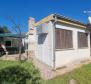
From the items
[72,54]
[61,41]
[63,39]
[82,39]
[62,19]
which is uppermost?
[62,19]

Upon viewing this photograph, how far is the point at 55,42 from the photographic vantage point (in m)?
10.4

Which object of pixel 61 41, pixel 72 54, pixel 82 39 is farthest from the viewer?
pixel 82 39

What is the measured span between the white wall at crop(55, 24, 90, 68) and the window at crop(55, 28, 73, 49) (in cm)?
31

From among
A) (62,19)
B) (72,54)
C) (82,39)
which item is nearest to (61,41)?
(62,19)

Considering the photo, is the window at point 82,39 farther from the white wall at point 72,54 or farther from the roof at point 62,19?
the roof at point 62,19

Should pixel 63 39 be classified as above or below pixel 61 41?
above

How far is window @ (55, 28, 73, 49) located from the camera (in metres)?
10.7

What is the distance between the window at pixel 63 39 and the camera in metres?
10.7

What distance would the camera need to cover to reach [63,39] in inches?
441

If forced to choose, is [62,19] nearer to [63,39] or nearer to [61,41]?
[63,39]

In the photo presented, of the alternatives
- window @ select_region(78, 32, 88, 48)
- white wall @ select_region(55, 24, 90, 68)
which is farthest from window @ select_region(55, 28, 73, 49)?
window @ select_region(78, 32, 88, 48)

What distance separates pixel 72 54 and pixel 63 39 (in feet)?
6.52

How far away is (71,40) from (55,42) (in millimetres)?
2412

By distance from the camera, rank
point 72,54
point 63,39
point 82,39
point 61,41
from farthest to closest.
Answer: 1. point 82,39
2. point 72,54
3. point 63,39
4. point 61,41
